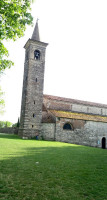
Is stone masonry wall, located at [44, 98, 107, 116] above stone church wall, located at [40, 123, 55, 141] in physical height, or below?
above

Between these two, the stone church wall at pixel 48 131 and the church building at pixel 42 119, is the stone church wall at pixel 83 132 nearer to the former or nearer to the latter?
the church building at pixel 42 119

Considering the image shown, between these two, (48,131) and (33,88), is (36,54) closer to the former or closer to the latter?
(33,88)

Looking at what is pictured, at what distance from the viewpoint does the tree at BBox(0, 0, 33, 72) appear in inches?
258

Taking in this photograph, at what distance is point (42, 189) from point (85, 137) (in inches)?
962

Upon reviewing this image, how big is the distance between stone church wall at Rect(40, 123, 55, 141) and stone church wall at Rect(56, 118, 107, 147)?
0.78 metres

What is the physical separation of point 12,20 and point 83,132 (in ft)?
77.7

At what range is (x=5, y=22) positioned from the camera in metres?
6.94

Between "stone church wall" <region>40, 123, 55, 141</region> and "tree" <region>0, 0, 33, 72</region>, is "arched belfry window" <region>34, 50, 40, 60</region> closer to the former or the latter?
"stone church wall" <region>40, 123, 55, 141</region>

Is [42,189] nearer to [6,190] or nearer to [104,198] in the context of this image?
[6,190]

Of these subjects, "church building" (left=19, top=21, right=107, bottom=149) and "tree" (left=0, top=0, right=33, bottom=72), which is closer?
"tree" (left=0, top=0, right=33, bottom=72)

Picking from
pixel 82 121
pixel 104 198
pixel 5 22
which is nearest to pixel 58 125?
pixel 82 121

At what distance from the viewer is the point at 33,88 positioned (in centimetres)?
2839

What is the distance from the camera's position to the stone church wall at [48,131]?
86.8 ft

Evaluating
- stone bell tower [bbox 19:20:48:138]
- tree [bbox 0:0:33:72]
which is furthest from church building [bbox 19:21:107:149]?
tree [bbox 0:0:33:72]
